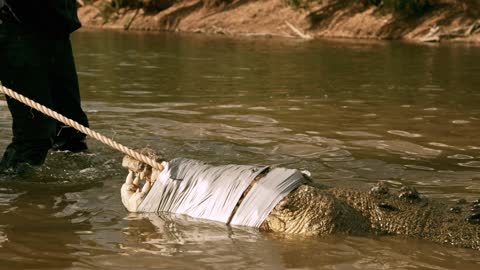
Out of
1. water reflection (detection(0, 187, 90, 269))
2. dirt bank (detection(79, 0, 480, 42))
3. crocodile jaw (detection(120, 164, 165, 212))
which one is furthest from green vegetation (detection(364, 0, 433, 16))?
crocodile jaw (detection(120, 164, 165, 212))

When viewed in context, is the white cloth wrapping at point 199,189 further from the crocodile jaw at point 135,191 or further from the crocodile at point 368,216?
the crocodile at point 368,216

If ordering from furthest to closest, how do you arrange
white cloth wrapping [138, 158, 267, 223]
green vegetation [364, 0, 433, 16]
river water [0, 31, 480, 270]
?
green vegetation [364, 0, 433, 16], white cloth wrapping [138, 158, 267, 223], river water [0, 31, 480, 270]

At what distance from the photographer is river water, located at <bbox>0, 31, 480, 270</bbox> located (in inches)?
179

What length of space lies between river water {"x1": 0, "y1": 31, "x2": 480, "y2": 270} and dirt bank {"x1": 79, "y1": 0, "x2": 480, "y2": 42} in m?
8.66

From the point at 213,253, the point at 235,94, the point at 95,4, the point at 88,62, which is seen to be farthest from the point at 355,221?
the point at 95,4

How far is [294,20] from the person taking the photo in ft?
98.4

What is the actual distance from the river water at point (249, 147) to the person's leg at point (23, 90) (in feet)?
0.69

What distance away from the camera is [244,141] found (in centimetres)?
804

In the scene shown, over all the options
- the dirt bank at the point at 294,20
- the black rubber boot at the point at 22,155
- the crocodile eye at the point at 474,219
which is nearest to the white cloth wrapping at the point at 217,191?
the crocodile eye at the point at 474,219

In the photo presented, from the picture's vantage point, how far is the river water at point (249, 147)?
4.54 metres

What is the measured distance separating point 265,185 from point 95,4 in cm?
3283

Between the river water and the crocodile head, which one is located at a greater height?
the crocodile head

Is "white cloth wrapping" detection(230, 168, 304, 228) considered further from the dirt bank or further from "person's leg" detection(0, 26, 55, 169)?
the dirt bank

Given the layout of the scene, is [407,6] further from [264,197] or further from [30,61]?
[264,197]
